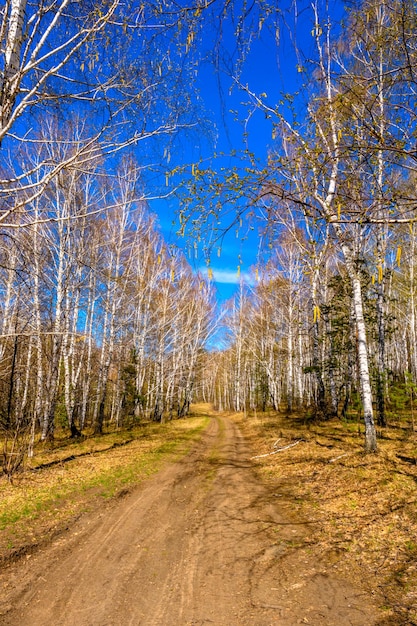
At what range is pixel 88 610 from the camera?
11.1ft

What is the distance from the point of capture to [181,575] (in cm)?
407

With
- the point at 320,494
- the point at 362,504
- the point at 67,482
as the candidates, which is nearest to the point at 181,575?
the point at 362,504

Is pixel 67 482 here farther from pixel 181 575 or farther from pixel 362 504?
pixel 362 504

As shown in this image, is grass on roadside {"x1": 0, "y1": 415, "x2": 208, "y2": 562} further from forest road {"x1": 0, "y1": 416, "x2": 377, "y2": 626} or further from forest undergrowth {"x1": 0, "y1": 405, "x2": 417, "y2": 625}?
forest road {"x1": 0, "y1": 416, "x2": 377, "y2": 626}

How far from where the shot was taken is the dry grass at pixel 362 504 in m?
3.83

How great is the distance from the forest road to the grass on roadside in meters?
0.48

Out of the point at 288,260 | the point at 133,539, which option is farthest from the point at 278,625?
the point at 288,260

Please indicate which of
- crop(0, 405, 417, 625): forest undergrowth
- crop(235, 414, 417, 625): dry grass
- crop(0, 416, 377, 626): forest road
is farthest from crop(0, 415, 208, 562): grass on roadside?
crop(235, 414, 417, 625): dry grass

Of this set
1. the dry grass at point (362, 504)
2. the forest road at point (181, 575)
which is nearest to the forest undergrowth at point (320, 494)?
the dry grass at point (362, 504)

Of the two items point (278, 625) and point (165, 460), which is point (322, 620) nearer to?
point (278, 625)

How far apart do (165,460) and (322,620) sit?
8309mm

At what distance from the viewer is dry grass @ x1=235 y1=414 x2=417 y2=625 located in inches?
151

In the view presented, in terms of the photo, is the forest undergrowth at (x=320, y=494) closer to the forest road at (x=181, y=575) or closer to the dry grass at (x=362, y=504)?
the dry grass at (x=362, y=504)

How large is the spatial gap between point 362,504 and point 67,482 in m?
6.34
